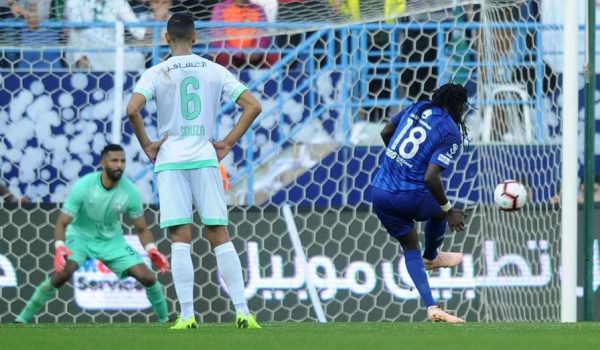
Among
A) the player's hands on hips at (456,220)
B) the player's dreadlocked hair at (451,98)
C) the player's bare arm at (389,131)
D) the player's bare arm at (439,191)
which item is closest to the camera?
the player's bare arm at (439,191)

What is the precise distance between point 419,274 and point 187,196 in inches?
73.4

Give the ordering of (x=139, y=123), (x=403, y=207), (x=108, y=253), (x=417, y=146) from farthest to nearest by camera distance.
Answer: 1. (x=108, y=253)
2. (x=403, y=207)
3. (x=417, y=146)
4. (x=139, y=123)

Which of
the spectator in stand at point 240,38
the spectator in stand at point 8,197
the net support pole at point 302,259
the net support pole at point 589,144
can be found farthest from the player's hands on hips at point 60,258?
the net support pole at point 589,144

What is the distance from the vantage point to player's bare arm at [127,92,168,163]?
7.14 m

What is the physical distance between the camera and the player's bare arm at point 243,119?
721 centimetres

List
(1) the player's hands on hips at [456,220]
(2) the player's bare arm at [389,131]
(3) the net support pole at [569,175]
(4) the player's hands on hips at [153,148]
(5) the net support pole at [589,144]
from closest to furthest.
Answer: (4) the player's hands on hips at [153,148] < (1) the player's hands on hips at [456,220] < (2) the player's bare arm at [389,131] < (3) the net support pole at [569,175] < (5) the net support pole at [589,144]


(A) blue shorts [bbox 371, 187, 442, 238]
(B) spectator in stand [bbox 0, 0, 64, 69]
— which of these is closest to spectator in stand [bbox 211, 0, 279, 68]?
(B) spectator in stand [bbox 0, 0, 64, 69]

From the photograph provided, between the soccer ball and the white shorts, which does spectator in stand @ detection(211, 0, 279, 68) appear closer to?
the soccer ball

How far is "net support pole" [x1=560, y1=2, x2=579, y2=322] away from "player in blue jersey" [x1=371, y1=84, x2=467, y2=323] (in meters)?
0.79

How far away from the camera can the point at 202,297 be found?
36.2ft

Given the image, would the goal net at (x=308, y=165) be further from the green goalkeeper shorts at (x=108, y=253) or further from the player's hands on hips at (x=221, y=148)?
the player's hands on hips at (x=221, y=148)

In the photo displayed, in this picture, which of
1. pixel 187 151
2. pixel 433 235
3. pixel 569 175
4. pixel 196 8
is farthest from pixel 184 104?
pixel 196 8

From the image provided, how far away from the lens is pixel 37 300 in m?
10.2

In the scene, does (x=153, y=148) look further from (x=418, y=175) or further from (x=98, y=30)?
(x=98, y=30)
